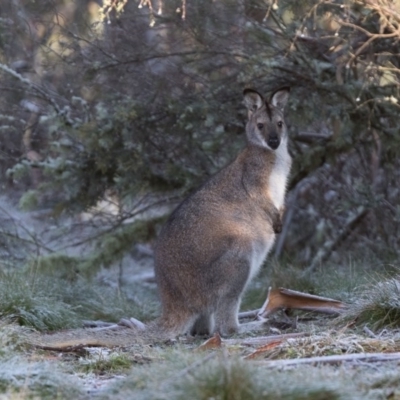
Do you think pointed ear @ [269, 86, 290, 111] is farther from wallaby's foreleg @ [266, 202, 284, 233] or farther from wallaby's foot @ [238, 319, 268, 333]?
wallaby's foot @ [238, 319, 268, 333]

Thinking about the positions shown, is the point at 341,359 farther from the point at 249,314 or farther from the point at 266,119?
the point at 266,119

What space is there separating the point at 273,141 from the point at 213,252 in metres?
1.38

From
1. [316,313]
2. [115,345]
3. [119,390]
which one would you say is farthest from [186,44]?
[119,390]

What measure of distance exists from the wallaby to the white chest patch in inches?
4.7

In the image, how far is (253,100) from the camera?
8.05 metres

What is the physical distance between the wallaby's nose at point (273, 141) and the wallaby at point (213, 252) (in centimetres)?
37

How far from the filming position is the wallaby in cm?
689

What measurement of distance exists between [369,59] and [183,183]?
251 cm

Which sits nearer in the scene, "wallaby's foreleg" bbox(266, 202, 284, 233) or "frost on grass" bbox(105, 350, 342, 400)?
"frost on grass" bbox(105, 350, 342, 400)

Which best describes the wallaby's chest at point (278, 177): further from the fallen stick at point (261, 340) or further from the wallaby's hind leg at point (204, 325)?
the fallen stick at point (261, 340)

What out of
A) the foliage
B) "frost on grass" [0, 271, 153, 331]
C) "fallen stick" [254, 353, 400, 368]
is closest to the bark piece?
"frost on grass" [0, 271, 153, 331]

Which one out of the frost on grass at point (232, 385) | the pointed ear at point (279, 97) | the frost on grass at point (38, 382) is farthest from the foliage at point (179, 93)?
the frost on grass at point (232, 385)

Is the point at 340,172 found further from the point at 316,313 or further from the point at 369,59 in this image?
the point at 316,313

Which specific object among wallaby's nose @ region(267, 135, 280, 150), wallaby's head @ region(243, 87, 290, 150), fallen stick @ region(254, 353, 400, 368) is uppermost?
wallaby's head @ region(243, 87, 290, 150)
